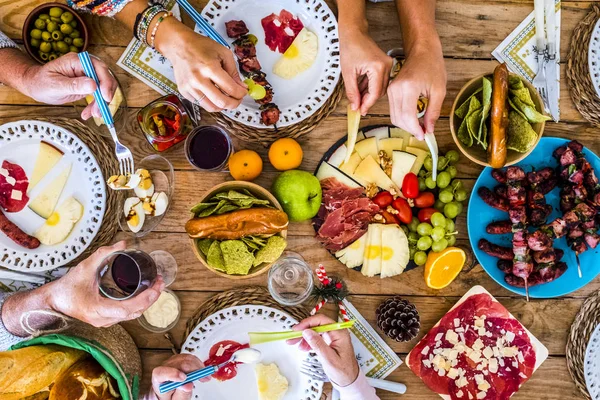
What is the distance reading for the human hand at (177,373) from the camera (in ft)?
4.55

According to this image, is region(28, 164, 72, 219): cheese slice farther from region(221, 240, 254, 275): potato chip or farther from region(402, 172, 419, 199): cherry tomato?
region(402, 172, 419, 199): cherry tomato

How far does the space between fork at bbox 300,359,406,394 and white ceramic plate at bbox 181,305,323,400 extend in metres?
0.02

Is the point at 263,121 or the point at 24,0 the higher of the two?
the point at 24,0

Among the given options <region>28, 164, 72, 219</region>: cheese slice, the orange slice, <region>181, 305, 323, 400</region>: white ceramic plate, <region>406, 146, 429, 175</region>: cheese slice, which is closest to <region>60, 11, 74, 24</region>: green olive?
<region>28, 164, 72, 219</region>: cheese slice

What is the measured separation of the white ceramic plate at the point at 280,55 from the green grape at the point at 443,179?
→ 45 centimetres

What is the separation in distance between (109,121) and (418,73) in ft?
3.00

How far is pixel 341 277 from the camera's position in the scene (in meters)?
1.67

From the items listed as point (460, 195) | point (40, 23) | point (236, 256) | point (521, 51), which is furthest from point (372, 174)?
point (40, 23)

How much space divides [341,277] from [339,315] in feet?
0.41

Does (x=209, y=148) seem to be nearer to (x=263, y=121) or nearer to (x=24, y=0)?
(x=263, y=121)

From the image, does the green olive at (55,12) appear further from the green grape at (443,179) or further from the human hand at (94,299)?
the green grape at (443,179)

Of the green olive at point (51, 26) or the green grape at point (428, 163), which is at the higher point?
the green olive at point (51, 26)

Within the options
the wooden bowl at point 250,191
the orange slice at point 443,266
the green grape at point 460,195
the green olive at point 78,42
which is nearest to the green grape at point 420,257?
the orange slice at point 443,266

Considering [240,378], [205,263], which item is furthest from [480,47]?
[240,378]
